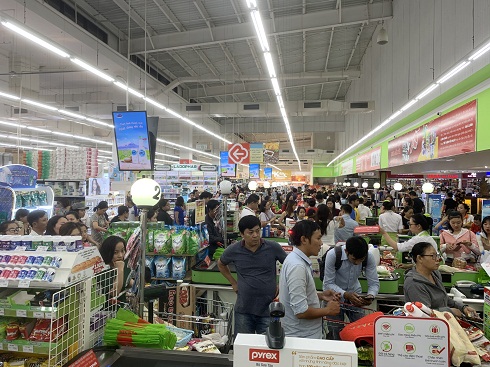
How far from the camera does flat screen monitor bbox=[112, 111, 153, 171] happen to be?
7541 mm

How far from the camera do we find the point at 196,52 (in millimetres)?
13945

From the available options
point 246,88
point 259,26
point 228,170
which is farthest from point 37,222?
point 246,88

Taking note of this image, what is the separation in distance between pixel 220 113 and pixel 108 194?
594cm

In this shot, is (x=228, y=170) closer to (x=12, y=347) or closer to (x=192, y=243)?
(x=192, y=243)

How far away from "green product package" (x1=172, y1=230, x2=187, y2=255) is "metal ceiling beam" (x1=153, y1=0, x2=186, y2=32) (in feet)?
22.9

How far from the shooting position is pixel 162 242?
17.6 ft

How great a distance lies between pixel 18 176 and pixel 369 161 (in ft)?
40.1

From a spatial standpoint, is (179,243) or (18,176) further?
(18,176)

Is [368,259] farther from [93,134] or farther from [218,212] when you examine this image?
[93,134]


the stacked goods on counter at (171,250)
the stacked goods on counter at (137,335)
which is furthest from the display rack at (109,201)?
the stacked goods on counter at (137,335)

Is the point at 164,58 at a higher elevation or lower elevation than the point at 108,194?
higher

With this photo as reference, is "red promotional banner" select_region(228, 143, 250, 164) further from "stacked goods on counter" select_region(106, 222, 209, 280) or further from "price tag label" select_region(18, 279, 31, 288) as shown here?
"price tag label" select_region(18, 279, 31, 288)

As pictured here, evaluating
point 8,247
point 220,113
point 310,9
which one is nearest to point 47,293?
point 8,247

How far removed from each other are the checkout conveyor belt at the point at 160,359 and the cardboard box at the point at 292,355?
0.71m
